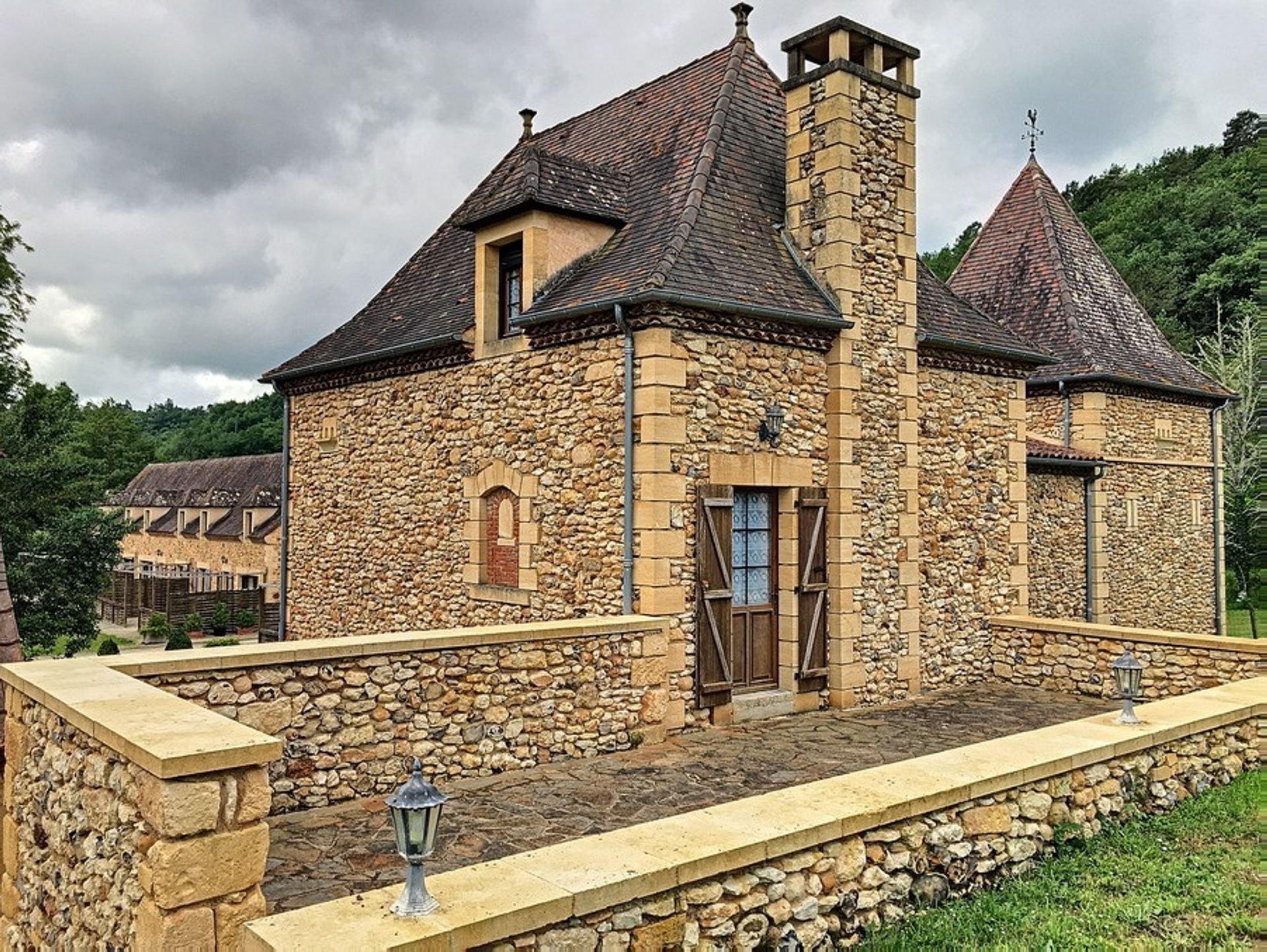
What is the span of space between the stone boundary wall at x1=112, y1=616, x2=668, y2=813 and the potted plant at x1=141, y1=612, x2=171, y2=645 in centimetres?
2417

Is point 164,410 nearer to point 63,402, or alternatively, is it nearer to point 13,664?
point 63,402

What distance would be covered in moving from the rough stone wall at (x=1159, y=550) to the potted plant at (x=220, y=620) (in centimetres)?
2636

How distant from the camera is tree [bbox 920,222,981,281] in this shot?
42281 mm

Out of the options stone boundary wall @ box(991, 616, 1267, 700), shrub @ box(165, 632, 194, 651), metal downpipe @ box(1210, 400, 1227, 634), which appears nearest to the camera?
stone boundary wall @ box(991, 616, 1267, 700)

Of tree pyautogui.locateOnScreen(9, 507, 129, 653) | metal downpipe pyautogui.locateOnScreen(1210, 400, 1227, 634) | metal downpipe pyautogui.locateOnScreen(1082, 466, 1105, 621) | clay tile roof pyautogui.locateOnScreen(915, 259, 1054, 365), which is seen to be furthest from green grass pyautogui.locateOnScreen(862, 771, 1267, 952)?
tree pyautogui.locateOnScreen(9, 507, 129, 653)

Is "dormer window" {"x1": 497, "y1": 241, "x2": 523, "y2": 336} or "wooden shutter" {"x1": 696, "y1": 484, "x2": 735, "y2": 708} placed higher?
"dormer window" {"x1": 497, "y1": 241, "x2": 523, "y2": 336}

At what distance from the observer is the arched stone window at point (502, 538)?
11.1 metres

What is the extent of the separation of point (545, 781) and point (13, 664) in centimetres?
395

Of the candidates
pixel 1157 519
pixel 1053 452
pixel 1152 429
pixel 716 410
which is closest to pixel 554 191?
pixel 716 410

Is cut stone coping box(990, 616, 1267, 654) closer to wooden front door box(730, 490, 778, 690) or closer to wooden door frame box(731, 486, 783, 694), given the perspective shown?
wooden door frame box(731, 486, 783, 694)

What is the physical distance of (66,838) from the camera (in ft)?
16.6

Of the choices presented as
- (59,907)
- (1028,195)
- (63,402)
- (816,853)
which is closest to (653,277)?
(816,853)

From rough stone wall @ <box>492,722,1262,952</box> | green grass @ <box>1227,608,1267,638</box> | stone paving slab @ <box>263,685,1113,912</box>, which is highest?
rough stone wall @ <box>492,722,1262,952</box>

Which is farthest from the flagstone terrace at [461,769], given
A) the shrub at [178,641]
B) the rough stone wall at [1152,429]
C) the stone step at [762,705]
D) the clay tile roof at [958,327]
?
the shrub at [178,641]
